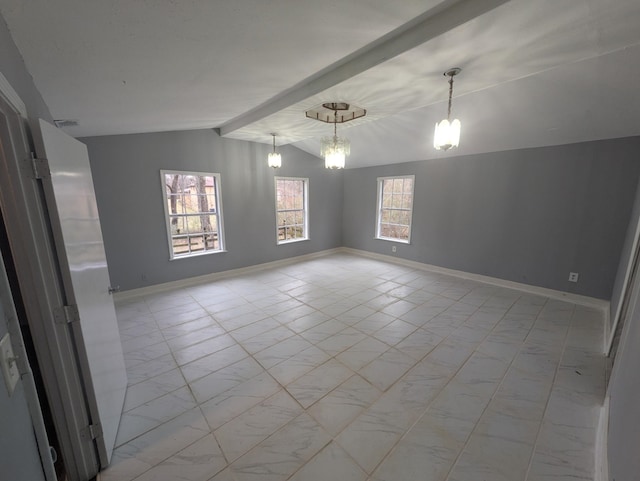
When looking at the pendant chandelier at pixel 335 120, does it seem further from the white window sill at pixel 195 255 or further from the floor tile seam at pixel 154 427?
the white window sill at pixel 195 255

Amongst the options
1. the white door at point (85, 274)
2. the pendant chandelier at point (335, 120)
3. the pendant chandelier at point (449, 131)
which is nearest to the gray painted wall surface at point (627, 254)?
the pendant chandelier at point (449, 131)

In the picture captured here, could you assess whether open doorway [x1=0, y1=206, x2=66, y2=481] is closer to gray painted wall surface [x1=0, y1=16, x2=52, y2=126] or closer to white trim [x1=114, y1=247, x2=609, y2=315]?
gray painted wall surface [x1=0, y1=16, x2=52, y2=126]

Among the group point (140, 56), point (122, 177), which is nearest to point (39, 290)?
point (140, 56)

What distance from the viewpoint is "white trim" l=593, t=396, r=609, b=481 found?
1334 mm

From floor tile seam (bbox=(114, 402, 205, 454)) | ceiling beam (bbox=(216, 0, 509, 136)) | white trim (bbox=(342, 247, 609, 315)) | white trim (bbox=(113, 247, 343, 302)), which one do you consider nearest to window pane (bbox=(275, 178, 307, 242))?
white trim (bbox=(113, 247, 343, 302))

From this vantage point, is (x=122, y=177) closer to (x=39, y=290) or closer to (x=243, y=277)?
(x=243, y=277)

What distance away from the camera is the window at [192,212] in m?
4.07

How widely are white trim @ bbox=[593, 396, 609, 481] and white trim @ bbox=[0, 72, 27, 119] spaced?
3083 mm

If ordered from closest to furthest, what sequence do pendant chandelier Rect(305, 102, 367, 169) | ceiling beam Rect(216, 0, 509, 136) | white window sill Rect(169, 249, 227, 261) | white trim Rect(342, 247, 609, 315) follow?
1. ceiling beam Rect(216, 0, 509, 136)
2. pendant chandelier Rect(305, 102, 367, 169)
3. white trim Rect(342, 247, 609, 315)
4. white window sill Rect(169, 249, 227, 261)

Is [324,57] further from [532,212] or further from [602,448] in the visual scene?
[532,212]

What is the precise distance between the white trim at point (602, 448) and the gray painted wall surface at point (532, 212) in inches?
97.2

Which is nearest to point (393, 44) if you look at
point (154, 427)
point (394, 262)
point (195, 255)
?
point (154, 427)

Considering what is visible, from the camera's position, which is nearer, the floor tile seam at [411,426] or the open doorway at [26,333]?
the open doorway at [26,333]

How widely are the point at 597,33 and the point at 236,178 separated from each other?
14.6ft
